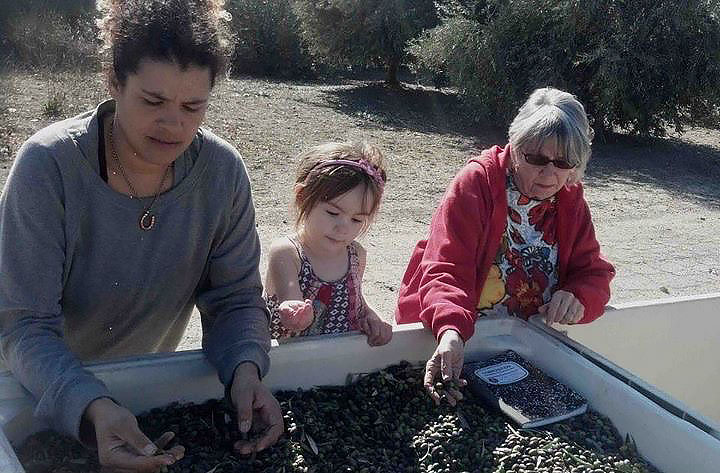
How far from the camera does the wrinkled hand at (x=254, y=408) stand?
5.98 ft

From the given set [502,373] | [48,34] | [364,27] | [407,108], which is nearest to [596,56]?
[407,108]

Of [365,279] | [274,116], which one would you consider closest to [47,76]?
[274,116]

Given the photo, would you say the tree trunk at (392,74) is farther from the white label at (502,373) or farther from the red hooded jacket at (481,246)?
the white label at (502,373)

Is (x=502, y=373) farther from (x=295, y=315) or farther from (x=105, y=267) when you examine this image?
(x=105, y=267)

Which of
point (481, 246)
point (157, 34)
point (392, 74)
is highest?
point (157, 34)

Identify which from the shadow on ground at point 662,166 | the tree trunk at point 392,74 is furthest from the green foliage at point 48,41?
the shadow on ground at point 662,166

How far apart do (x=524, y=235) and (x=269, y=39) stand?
43.6ft

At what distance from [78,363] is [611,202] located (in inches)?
271

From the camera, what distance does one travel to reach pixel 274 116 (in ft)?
32.9

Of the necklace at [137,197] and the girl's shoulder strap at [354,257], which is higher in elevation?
the necklace at [137,197]

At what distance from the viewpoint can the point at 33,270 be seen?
1748mm

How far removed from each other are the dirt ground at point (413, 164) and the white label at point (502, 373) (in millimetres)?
1755

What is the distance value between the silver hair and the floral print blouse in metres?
0.16

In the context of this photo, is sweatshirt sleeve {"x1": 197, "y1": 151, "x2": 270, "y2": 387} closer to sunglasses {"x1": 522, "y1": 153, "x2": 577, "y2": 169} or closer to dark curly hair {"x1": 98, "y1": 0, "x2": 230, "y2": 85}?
dark curly hair {"x1": 98, "y1": 0, "x2": 230, "y2": 85}
